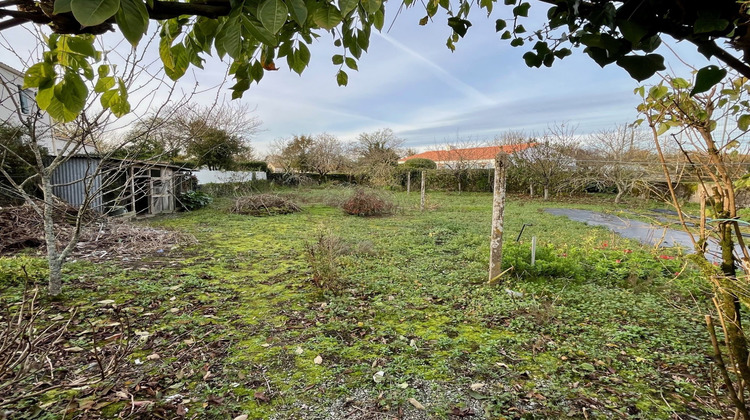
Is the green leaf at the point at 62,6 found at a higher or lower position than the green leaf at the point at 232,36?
lower

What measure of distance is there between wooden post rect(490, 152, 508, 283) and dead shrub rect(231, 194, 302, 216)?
28.4 feet

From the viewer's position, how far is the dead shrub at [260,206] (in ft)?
37.0

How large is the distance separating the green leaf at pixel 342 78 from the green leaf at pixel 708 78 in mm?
1057

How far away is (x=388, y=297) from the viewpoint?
3812mm

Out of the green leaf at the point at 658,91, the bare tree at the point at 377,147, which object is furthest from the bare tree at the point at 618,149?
the green leaf at the point at 658,91

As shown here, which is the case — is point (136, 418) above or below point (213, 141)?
below

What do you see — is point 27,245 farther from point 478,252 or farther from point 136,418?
point 478,252

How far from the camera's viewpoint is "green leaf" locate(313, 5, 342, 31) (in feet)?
2.43

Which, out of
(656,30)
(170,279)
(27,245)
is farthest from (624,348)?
(27,245)

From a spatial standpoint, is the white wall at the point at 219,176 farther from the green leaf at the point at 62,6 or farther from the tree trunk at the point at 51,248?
the green leaf at the point at 62,6

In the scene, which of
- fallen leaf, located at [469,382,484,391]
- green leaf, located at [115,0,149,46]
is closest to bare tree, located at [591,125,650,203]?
fallen leaf, located at [469,382,484,391]

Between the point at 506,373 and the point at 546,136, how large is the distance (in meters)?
19.5

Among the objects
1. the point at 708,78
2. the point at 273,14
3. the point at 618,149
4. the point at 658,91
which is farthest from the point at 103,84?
the point at 618,149

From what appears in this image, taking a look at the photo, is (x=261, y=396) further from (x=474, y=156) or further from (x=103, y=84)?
(x=474, y=156)
